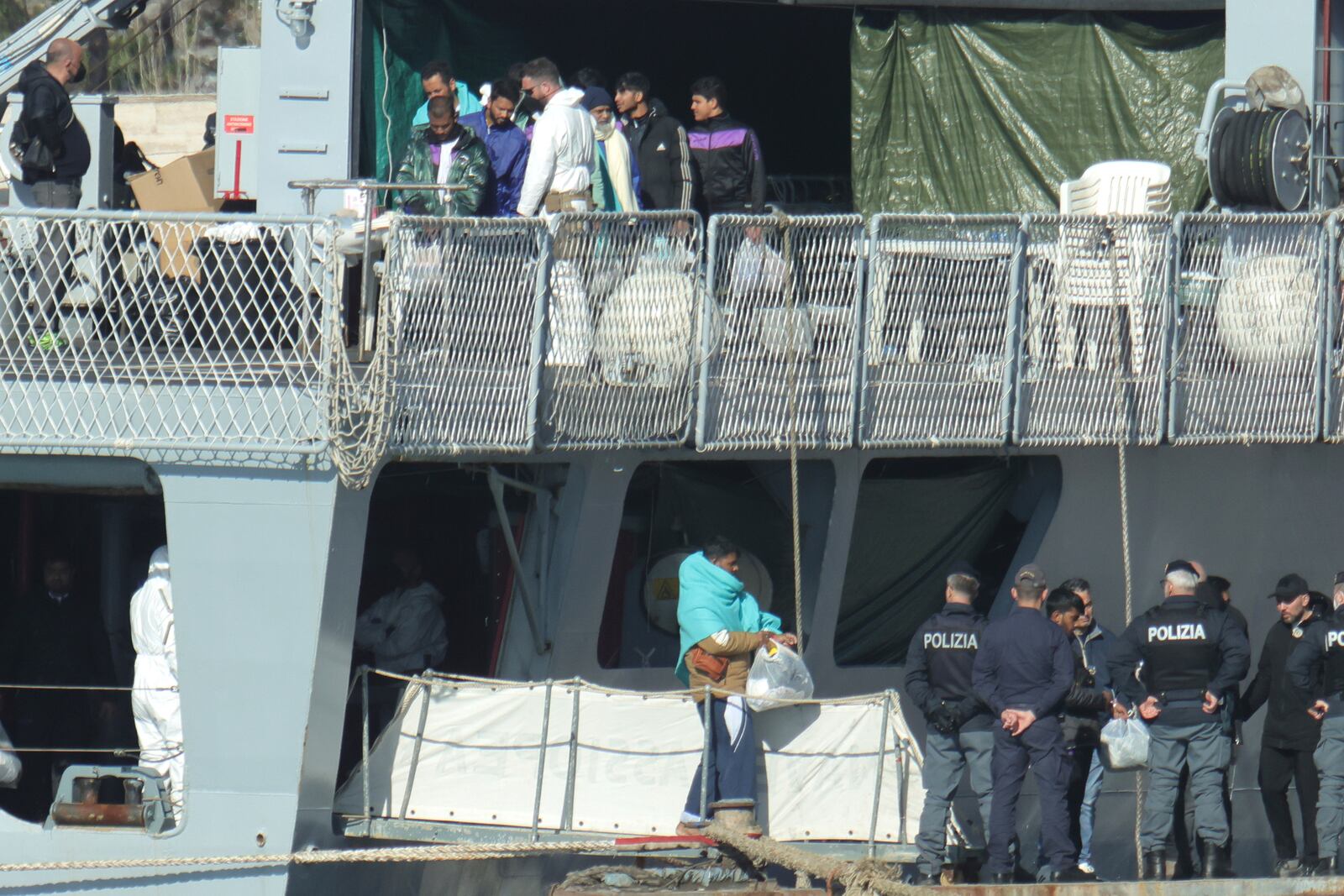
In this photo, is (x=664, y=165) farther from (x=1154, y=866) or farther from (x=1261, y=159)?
(x=1154, y=866)

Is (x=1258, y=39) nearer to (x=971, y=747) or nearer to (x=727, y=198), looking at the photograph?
(x=727, y=198)

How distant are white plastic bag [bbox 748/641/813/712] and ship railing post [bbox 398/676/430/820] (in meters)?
1.61

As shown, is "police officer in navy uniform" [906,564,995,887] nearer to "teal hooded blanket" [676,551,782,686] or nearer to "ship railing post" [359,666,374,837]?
"teal hooded blanket" [676,551,782,686]

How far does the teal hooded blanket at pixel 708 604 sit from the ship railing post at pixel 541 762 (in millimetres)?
751

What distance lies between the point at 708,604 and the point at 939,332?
6.16ft

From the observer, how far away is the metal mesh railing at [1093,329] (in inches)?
411

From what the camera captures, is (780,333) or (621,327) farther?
(780,333)

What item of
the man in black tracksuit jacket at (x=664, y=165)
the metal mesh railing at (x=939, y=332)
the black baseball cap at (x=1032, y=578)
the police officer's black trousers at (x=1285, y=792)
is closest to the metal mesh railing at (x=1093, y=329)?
the metal mesh railing at (x=939, y=332)

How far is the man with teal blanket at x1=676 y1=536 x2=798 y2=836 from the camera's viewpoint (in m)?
9.80

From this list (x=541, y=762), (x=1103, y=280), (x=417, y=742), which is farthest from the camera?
(x=1103, y=280)

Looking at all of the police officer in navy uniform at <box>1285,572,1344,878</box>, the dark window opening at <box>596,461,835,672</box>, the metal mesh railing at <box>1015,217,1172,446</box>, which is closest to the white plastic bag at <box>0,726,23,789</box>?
the dark window opening at <box>596,461,835,672</box>

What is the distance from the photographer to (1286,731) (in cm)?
1027

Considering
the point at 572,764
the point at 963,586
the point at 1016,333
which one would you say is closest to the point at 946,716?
the point at 963,586

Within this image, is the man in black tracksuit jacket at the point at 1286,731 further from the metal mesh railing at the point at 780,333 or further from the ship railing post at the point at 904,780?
the metal mesh railing at the point at 780,333
